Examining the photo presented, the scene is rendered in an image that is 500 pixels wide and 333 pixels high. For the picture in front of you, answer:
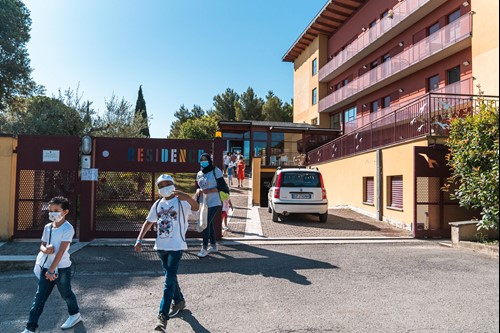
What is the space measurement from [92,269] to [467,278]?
5997 millimetres

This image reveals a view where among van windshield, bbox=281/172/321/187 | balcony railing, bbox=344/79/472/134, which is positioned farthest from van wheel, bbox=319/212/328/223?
balcony railing, bbox=344/79/472/134

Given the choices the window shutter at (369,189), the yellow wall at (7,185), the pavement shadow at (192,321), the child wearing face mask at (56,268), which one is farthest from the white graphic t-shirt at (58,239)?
the window shutter at (369,189)

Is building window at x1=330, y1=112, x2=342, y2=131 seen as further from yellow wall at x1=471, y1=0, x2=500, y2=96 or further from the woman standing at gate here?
the woman standing at gate

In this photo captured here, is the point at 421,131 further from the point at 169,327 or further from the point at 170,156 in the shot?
the point at 169,327

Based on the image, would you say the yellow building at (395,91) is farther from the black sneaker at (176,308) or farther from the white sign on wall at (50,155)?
the white sign on wall at (50,155)

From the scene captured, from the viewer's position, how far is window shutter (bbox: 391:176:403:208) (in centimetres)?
1079

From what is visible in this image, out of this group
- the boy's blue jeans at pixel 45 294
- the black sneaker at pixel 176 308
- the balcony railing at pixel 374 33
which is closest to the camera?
A: the boy's blue jeans at pixel 45 294

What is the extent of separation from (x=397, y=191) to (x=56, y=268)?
32.8 feet

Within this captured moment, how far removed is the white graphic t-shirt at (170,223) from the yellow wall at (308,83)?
32.6 m

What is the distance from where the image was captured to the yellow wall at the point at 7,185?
26.3 feet

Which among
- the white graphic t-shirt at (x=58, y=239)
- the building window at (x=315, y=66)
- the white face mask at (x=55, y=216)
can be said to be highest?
the building window at (x=315, y=66)

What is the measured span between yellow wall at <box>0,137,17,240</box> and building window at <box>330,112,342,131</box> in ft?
93.6

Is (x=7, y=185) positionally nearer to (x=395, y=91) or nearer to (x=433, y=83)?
(x=433, y=83)

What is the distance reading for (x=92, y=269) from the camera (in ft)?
19.3
